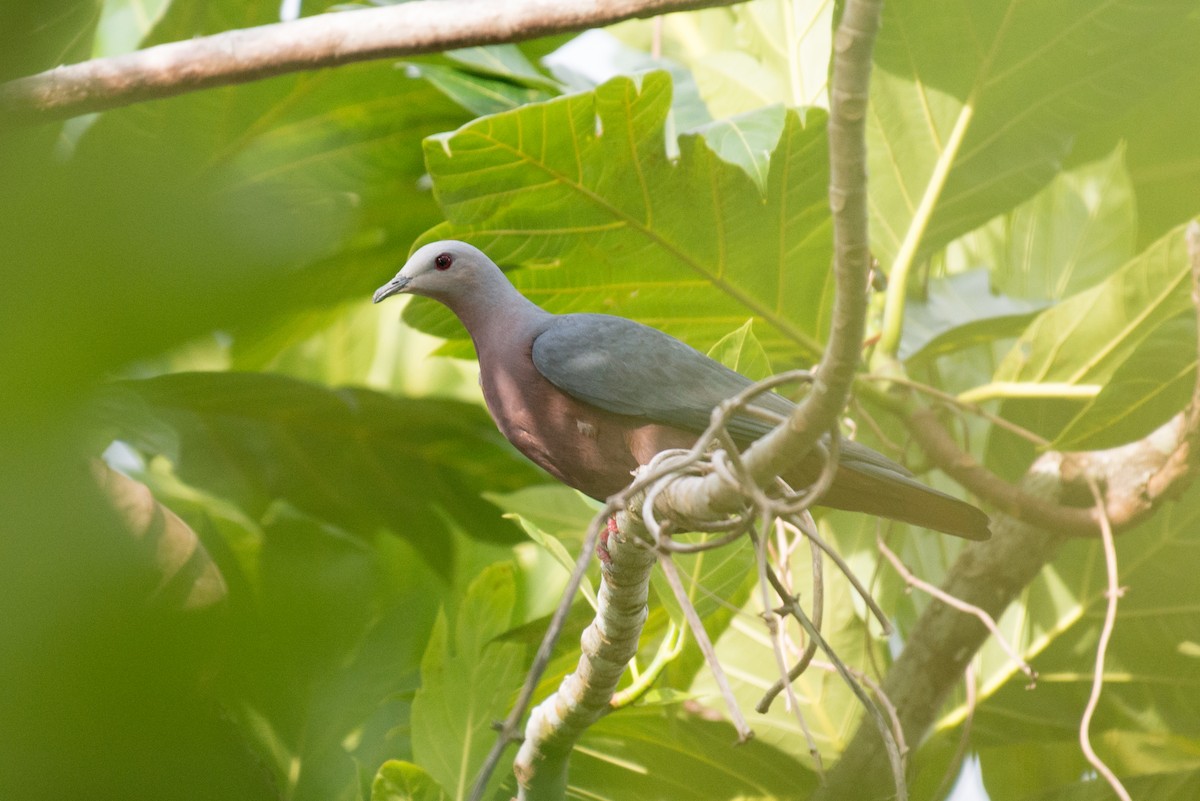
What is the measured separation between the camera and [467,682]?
10.5 feet

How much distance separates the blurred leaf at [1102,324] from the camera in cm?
347

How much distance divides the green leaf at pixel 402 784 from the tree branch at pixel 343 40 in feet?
5.66

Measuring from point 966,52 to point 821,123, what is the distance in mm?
544

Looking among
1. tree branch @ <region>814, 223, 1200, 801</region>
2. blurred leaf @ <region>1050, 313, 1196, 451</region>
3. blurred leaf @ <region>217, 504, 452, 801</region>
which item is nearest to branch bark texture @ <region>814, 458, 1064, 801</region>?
tree branch @ <region>814, 223, 1200, 801</region>

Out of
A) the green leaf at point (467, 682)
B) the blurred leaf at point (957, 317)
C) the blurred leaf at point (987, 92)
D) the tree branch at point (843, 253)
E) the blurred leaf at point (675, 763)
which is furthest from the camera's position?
the blurred leaf at point (957, 317)

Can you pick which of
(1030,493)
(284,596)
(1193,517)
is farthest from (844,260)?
(1193,517)

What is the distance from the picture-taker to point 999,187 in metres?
3.75

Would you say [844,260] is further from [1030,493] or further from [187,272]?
[1030,493]

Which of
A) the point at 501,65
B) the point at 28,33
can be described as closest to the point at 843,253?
the point at 28,33

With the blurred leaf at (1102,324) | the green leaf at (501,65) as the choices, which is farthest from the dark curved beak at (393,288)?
the blurred leaf at (1102,324)

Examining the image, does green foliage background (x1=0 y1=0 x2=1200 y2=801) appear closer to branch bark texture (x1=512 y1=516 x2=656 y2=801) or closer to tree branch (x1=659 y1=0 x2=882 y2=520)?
branch bark texture (x1=512 y1=516 x2=656 y2=801)

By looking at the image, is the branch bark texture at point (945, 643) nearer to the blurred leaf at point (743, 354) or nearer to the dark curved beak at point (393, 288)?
the blurred leaf at point (743, 354)

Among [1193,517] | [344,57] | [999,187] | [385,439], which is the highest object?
[344,57]

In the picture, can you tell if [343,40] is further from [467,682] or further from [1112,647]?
[1112,647]
